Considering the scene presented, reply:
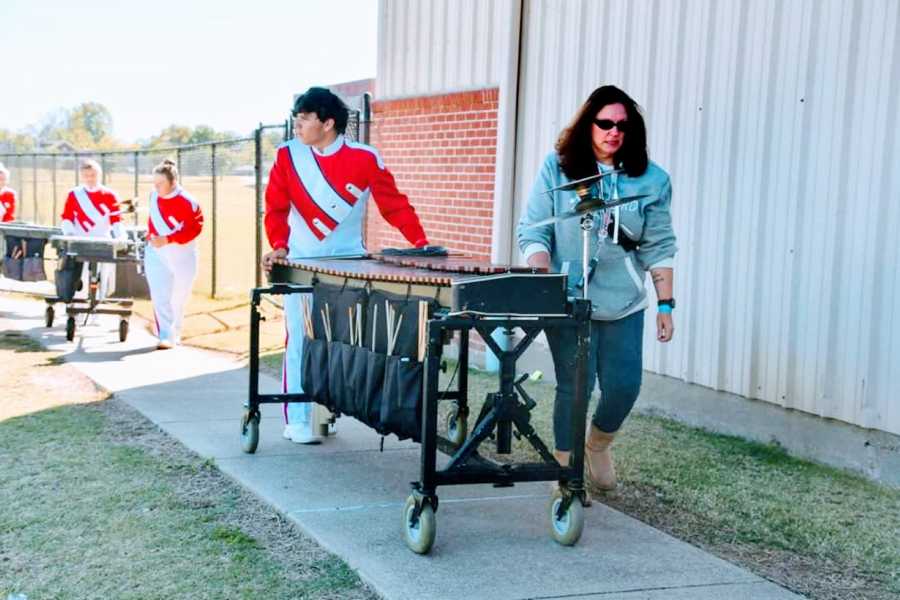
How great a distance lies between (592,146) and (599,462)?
1.62m

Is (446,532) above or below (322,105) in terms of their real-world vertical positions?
below

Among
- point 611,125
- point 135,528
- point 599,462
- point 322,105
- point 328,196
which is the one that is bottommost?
point 135,528

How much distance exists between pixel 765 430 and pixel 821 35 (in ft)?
7.76

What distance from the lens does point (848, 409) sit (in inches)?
283

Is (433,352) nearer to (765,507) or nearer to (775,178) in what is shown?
(765,507)

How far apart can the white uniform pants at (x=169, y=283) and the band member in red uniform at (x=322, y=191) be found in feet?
17.5

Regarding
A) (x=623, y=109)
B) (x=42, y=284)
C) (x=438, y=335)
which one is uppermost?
(x=623, y=109)

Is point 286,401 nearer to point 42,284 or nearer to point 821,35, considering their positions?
point 821,35

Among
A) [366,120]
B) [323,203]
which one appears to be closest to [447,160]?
[366,120]

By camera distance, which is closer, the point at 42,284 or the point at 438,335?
the point at 438,335

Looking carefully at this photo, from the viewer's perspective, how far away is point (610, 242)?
5.98m

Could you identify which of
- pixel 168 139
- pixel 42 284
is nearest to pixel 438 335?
pixel 42 284

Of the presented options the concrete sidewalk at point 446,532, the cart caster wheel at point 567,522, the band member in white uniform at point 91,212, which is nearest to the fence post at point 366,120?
the band member in white uniform at point 91,212

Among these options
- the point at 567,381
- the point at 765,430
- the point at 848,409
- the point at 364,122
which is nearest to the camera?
the point at 567,381
